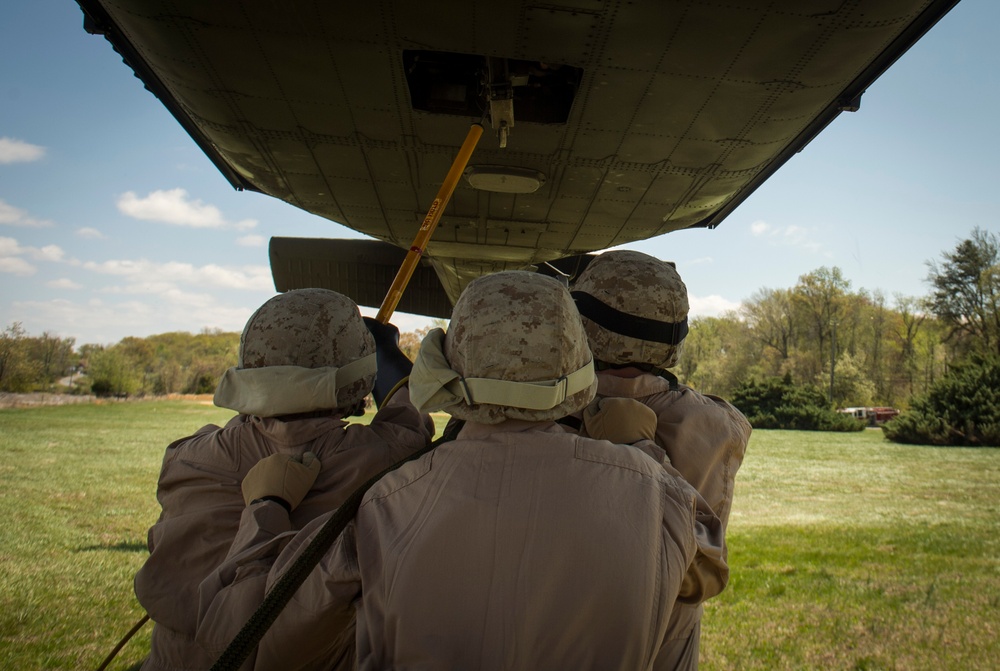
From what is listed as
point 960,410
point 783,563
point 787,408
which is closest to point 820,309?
point 787,408

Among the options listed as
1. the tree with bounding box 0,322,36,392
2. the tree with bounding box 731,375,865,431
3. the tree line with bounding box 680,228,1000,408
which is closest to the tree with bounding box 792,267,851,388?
the tree line with bounding box 680,228,1000,408

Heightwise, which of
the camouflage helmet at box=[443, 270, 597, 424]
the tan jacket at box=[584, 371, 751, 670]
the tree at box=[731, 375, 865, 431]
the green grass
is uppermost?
the camouflage helmet at box=[443, 270, 597, 424]

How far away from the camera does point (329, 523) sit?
54.9 inches

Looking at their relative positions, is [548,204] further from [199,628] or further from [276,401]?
[199,628]

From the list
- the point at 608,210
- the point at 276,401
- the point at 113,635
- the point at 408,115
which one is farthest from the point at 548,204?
the point at 113,635

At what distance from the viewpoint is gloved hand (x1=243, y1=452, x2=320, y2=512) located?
1.78 meters

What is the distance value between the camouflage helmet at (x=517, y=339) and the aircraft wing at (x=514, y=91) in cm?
160

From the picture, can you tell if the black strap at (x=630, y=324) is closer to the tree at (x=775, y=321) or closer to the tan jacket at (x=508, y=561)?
the tan jacket at (x=508, y=561)

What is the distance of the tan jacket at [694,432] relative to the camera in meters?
2.12

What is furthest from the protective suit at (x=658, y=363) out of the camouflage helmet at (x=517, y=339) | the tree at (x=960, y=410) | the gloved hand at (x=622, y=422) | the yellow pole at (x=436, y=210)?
the tree at (x=960, y=410)

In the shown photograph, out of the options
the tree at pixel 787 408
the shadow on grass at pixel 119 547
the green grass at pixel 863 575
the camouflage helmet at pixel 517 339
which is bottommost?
the shadow on grass at pixel 119 547

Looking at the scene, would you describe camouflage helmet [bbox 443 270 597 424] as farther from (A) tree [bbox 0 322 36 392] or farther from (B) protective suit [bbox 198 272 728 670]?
(A) tree [bbox 0 322 36 392]

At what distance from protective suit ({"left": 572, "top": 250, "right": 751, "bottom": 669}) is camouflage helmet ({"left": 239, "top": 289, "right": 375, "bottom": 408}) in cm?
75

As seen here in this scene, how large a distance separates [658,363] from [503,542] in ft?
3.65
